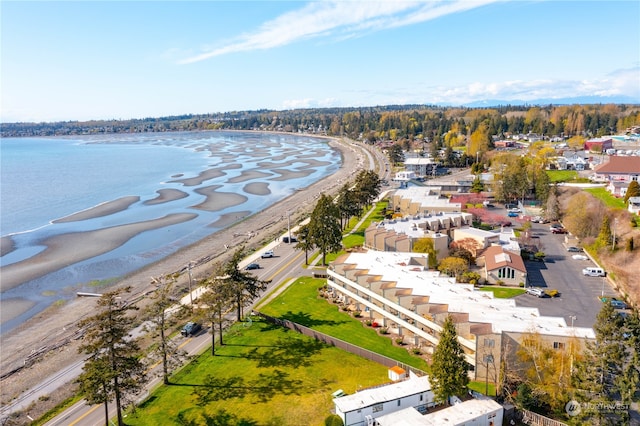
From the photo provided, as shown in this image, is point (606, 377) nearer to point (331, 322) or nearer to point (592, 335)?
point (592, 335)

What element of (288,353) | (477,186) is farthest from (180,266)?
(477,186)

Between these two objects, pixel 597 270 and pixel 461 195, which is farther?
pixel 461 195

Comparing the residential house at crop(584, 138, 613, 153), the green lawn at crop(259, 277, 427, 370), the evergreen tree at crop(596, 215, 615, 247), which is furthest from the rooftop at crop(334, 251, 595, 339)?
the residential house at crop(584, 138, 613, 153)

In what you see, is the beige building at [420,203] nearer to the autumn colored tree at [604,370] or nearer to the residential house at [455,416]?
the autumn colored tree at [604,370]

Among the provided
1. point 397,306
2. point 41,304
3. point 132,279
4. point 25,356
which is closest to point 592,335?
point 397,306

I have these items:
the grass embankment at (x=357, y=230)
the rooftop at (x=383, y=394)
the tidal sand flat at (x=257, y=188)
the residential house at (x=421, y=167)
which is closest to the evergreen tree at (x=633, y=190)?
the grass embankment at (x=357, y=230)

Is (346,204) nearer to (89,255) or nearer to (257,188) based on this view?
(89,255)

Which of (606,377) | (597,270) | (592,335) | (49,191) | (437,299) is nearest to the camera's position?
(606,377)

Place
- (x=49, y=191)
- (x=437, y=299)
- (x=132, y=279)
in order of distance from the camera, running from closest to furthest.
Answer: (x=437, y=299) → (x=132, y=279) → (x=49, y=191)
